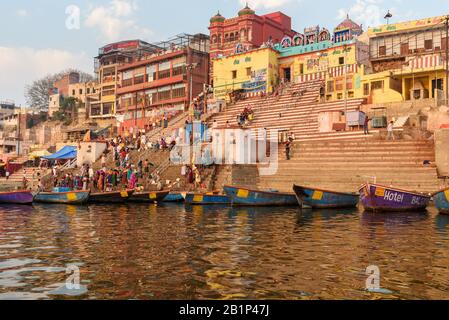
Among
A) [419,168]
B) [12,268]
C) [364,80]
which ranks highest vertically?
[364,80]

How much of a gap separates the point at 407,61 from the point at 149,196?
2525 centimetres

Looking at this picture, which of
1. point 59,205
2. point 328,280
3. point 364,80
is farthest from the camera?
point 364,80

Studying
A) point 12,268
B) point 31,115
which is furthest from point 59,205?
point 31,115

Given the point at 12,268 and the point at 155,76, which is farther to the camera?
the point at 155,76

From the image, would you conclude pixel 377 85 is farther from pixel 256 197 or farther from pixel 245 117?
pixel 256 197

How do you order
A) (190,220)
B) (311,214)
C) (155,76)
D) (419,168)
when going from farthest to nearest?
(155,76) < (419,168) < (311,214) < (190,220)

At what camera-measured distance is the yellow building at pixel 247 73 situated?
44.9 metres

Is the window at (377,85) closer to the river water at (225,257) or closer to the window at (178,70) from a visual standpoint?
the river water at (225,257)

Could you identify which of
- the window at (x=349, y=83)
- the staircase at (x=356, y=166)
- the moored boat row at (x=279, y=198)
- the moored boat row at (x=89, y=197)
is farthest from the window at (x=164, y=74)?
the moored boat row at (x=89, y=197)

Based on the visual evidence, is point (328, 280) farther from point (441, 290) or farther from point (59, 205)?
point (59, 205)

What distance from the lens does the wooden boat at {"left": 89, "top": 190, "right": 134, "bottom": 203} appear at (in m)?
24.0
